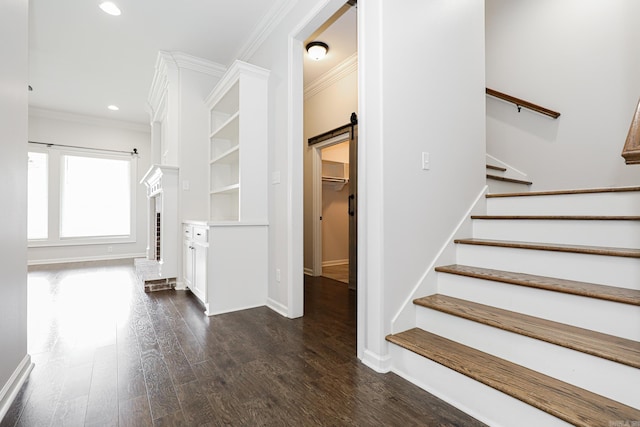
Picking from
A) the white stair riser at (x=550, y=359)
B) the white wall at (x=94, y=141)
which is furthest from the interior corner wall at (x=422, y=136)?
the white wall at (x=94, y=141)

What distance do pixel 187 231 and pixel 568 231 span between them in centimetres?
344

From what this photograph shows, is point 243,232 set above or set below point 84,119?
below

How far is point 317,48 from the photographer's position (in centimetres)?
354

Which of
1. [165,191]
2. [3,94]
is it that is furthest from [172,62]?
[3,94]

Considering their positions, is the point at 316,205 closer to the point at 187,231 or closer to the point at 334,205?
the point at 334,205

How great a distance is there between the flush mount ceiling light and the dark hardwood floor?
304 centimetres

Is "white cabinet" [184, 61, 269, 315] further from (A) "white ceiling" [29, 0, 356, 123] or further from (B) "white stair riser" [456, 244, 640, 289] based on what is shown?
(B) "white stair riser" [456, 244, 640, 289]

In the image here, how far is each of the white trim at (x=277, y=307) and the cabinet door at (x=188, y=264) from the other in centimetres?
99

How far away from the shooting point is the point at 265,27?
2988 mm

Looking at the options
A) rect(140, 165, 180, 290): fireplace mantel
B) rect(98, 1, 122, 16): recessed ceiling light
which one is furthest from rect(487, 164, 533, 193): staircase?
rect(98, 1, 122, 16): recessed ceiling light

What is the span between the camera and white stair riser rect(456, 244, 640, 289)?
1.36 metres

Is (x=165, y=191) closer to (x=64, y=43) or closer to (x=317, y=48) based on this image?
(x=64, y=43)

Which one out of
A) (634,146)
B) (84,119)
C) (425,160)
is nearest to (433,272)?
(425,160)

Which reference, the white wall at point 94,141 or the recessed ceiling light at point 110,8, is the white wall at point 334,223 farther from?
the white wall at point 94,141
